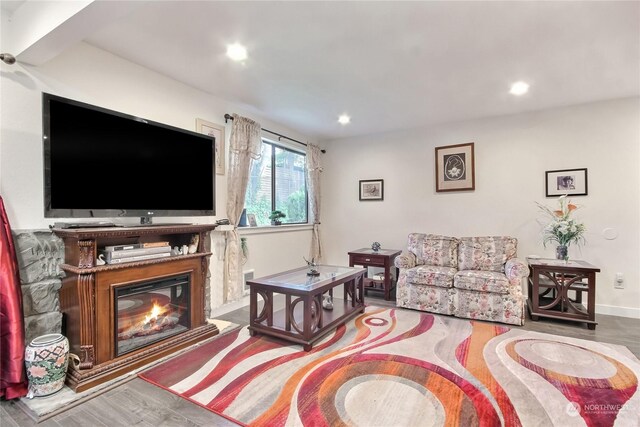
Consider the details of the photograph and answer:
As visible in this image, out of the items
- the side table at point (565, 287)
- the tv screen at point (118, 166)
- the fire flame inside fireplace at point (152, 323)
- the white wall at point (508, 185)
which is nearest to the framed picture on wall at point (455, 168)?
the white wall at point (508, 185)

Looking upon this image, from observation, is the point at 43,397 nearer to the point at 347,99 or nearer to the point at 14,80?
the point at 14,80

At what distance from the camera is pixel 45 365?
187 centimetres

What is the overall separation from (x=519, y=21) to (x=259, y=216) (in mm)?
3344

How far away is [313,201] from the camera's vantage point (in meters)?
5.13

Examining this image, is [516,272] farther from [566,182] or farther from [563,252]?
[566,182]

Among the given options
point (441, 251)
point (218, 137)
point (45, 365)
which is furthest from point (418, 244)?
point (45, 365)

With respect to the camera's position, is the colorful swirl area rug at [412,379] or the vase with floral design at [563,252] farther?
the vase with floral design at [563,252]

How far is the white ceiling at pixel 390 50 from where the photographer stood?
198 cm

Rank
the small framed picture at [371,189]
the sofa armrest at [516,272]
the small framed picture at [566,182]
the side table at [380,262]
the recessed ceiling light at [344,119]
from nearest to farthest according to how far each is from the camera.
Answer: the sofa armrest at [516,272]
the small framed picture at [566,182]
the recessed ceiling light at [344,119]
the side table at [380,262]
the small framed picture at [371,189]

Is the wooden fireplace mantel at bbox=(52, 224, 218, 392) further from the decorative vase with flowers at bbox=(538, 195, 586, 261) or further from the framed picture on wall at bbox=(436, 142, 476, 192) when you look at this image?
the decorative vase with flowers at bbox=(538, 195, 586, 261)

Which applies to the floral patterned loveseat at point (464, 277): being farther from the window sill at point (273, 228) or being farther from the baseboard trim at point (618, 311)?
the window sill at point (273, 228)

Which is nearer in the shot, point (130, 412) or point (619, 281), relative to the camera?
point (130, 412)

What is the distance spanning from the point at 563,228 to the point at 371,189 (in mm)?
2490

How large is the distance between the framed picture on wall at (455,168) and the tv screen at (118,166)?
3125mm
